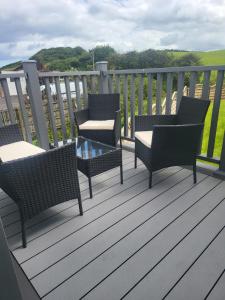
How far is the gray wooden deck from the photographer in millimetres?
1279

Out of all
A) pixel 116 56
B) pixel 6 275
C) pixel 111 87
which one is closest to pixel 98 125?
pixel 111 87

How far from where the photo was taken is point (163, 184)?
2.36 meters

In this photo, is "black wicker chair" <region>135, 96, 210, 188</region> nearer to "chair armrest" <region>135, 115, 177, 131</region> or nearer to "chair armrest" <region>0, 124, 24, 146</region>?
"chair armrest" <region>135, 115, 177, 131</region>

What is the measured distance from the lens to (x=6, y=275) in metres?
0.71

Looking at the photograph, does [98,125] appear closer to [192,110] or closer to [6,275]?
[192,110]

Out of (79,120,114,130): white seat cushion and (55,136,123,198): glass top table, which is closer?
(55,136,123,198): glass top table

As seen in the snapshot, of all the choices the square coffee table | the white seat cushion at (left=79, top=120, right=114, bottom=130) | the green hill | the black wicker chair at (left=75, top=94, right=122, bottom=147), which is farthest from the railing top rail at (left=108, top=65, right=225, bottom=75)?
the green hill

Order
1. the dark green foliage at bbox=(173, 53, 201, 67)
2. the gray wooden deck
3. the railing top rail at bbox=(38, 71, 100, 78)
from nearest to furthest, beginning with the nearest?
the gray wooden deck < the railing top rail at bbox=(38, 71, 100, 78) < the dark green foliage at bbox=(173, 53, 201, 67)

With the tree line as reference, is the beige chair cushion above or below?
below

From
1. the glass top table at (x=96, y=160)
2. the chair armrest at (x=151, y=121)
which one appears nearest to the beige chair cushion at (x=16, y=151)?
the glass top table at (x=96, y=160)

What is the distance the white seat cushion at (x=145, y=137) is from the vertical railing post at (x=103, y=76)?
138 cm

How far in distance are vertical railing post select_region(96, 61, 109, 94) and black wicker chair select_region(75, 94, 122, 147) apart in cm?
34

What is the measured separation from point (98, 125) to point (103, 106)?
452mm

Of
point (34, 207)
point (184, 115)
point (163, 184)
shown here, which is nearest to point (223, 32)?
point (184, 115)
